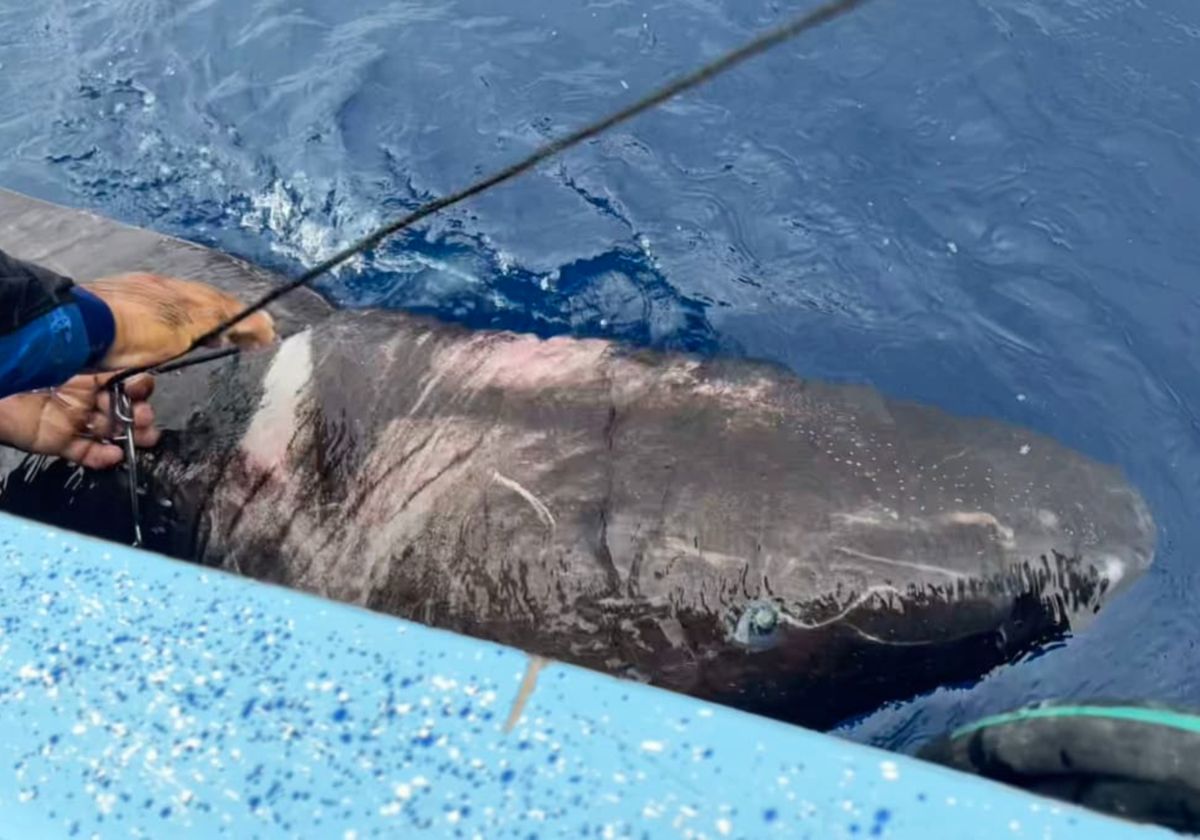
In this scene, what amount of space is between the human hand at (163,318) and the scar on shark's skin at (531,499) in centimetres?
96

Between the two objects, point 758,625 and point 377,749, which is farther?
point 758,625

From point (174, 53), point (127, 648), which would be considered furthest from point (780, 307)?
point (174, 53)

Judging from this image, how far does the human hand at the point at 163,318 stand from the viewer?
3539mm

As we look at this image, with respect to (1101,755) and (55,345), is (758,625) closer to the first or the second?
(1101,755)

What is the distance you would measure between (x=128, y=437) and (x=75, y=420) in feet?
0.91

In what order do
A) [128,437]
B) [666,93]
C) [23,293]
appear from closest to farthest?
[666,93] < [23,293] < [128,437]

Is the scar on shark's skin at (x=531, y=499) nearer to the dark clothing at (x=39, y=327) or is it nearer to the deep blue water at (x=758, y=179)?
the deep blue water at (x=758, y=179)

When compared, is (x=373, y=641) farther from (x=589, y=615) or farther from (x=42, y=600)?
(x=589, y=615)

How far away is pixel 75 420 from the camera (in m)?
3.76

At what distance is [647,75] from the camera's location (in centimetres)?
552

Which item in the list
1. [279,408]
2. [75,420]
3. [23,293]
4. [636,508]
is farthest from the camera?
[279,408]

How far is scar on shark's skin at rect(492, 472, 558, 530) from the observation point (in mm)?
3396

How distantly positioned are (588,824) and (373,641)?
0.52 metres

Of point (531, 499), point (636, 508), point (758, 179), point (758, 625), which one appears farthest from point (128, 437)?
point (758, 179)
